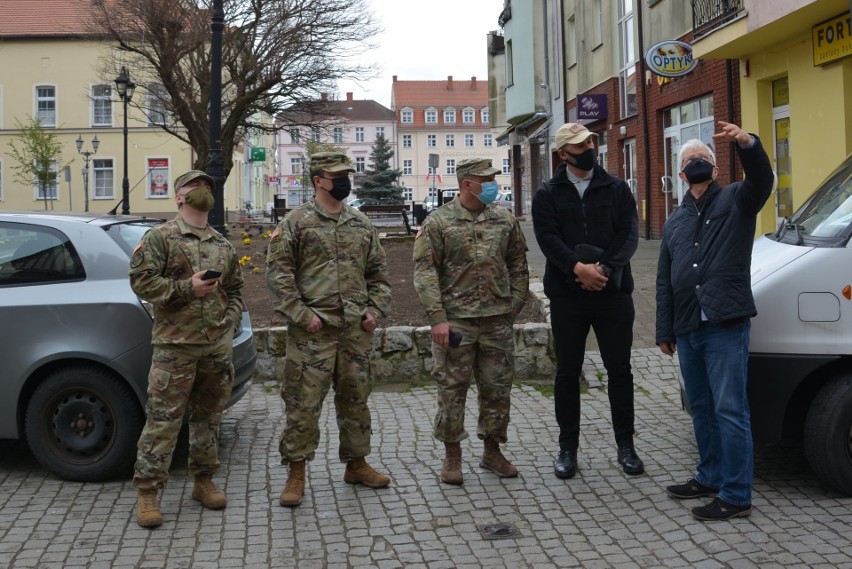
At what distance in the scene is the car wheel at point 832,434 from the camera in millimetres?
5012

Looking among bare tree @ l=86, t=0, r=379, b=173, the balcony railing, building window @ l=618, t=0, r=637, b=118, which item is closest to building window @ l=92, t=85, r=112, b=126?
bare tree @ l=86, t=0, r=379, b=173

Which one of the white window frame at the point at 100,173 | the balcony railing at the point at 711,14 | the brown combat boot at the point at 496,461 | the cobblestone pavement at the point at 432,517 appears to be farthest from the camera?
the white window frame at the point at 100,173

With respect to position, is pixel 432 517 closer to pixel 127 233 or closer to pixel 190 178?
pixel 190 178

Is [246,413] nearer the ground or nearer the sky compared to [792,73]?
nearer the ground

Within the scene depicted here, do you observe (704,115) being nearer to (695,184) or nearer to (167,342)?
(695,184)

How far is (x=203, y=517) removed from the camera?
17.0 ft

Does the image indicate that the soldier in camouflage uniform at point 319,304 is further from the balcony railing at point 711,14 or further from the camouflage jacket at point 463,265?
the balcony railing at point 711,14

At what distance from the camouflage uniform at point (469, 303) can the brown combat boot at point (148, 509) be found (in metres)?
1.66

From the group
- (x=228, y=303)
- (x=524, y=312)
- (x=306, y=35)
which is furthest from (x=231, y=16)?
(x=228, y=303)

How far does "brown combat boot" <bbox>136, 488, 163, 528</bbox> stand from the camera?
4.97 metres

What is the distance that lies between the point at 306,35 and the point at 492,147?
86.4 meters

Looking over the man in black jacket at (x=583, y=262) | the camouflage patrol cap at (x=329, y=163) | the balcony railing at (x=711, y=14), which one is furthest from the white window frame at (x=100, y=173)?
the man in black jacket at (x=583, y=262)

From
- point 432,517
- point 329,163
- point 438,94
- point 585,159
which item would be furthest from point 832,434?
point 438,94

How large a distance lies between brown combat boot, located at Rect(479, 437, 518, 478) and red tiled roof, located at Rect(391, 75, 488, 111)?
111 meters
